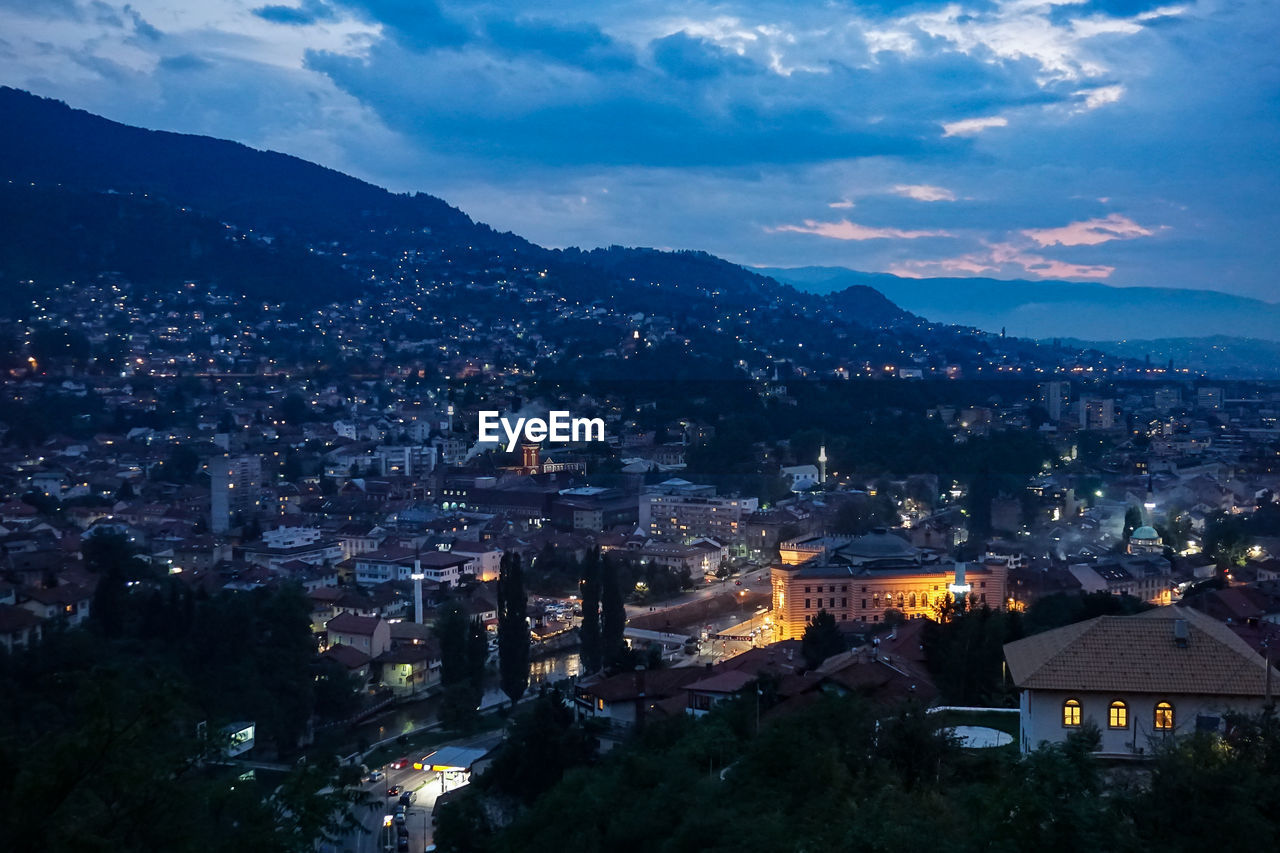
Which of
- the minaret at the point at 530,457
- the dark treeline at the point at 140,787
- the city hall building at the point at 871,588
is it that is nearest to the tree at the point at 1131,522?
the city hall building at the point at 871,588

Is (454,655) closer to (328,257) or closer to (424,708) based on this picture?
(424,708)

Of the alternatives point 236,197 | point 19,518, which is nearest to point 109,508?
point 19,518

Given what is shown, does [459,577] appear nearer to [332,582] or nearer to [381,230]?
[332,582]

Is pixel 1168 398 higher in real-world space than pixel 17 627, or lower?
higher

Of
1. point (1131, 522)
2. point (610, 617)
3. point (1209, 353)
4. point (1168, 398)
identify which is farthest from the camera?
point (1209, 353)

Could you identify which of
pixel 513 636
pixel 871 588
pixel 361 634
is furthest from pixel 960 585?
pixel 361 634

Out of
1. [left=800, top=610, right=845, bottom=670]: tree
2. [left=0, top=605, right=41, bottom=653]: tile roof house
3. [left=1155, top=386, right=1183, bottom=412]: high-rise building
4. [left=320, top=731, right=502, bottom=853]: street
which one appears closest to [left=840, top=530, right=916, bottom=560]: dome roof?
[left=800, top=610, right=845, bottom=670]: tree

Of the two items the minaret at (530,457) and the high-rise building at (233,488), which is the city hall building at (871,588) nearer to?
the high-rise building at (233,488)
